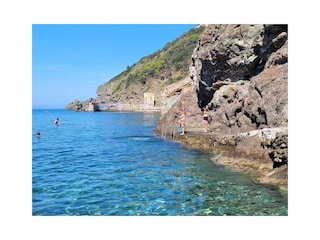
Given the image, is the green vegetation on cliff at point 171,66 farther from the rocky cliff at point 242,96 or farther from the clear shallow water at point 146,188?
the clear shallow water at point 146,188

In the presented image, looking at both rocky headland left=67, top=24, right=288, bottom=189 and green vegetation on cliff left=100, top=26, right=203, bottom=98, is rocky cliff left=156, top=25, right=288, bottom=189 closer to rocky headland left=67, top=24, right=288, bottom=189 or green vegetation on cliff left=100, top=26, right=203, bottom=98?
rocky headland left=67, top=24, right=288, bottom=189

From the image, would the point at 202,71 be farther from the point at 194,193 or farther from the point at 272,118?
the point at 194,193

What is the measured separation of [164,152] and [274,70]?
19.7 feet

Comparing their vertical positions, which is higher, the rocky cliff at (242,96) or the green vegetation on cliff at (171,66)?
the green vegetation on cliff at (171,66)

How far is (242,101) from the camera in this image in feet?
55.0

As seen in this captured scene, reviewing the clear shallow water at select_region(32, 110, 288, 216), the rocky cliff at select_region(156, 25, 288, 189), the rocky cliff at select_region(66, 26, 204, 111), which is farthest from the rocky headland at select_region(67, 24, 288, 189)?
the rocky cliff at select_region(66, 26, 204, 111)

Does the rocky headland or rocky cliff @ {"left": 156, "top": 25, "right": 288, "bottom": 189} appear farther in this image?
rocky cliff @ {"left": 156, "top": 25, "right": 288, "bottom": 189}

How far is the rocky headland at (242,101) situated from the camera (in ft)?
35.4

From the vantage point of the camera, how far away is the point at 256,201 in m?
8.12

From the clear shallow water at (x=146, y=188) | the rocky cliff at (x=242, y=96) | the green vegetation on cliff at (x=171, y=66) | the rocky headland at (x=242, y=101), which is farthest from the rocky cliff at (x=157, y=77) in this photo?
the clear shallow water at (x=146, y=188)

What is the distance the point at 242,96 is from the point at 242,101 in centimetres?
37

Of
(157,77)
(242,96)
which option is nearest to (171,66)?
(157,77)

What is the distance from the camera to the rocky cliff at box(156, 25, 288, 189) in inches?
439
